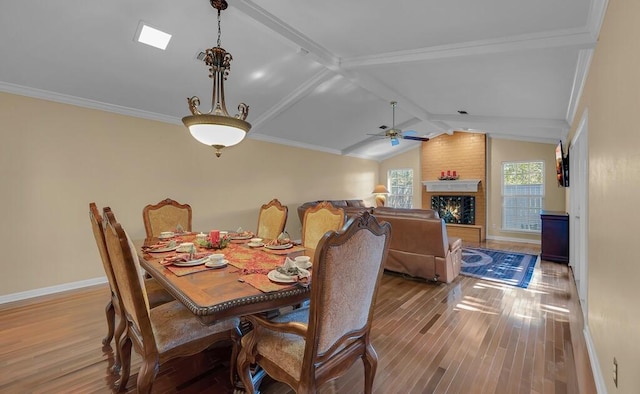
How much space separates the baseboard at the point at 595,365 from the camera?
1675mm

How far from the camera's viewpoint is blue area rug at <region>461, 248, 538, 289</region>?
4.02 metres

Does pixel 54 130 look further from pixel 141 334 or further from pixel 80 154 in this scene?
pixel 141 334

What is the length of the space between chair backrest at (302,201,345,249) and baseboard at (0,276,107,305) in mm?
3204

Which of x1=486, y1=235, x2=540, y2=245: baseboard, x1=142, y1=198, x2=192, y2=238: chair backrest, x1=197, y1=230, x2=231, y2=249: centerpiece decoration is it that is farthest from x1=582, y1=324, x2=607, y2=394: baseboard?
x1=486, y1=235, x2=540, y2=245: baseboard

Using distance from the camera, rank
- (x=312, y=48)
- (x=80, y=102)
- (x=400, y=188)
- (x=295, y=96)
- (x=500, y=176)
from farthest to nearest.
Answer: (x=400, y=188) < (x=500, y=176) < (x=295, y=96) < (x=80, y=102) < (x=312, y=48)

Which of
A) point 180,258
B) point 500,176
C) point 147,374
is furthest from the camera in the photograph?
point 500,176

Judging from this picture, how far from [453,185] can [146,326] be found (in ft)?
26.0

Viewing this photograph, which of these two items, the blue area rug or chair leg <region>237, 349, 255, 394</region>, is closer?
chair leg <region>237, 349, 255, 394</region>

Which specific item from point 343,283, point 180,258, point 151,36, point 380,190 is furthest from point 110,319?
point 380,190

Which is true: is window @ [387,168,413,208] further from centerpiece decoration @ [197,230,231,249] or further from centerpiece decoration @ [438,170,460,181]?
centerpiece decoration @ [197,230,231,249]

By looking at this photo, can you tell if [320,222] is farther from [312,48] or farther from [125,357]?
[312,48]

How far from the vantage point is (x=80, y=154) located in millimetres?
3629

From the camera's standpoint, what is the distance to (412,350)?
224cm

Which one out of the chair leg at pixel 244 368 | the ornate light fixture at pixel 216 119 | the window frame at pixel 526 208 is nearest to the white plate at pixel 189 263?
the chair leg at pixel 244 368
